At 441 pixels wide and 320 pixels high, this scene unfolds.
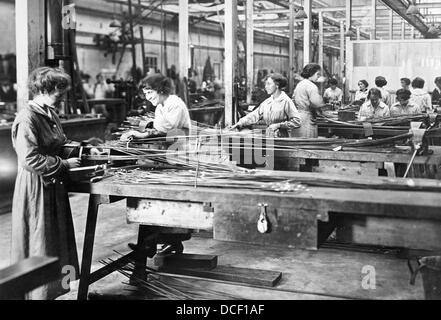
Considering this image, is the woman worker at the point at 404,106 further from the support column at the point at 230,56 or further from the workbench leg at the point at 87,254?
the workbench leg at the point at 87,254

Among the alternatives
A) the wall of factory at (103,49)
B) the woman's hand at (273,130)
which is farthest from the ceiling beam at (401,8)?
the woman's hand at (273,130)

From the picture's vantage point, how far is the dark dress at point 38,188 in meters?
3.05

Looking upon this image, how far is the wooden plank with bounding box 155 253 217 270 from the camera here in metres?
3.94

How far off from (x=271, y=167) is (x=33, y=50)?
2253 mm

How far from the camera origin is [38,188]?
124 inches

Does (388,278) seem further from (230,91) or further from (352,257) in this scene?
(230,91)

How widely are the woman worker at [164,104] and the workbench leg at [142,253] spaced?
941 mm

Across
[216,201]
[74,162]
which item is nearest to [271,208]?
[216,201]

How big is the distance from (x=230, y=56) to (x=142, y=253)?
3.66 meters

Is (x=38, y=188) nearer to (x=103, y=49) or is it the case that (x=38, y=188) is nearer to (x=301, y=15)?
(x=301, y=15)

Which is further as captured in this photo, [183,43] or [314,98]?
[183,43]

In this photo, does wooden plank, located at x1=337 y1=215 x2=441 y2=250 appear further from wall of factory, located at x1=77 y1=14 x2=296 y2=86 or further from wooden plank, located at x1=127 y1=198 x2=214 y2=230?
wall of factory, located at x1=77 y1=14 x2=296 y2=86

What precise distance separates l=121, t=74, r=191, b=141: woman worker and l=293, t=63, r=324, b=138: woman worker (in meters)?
1.85
